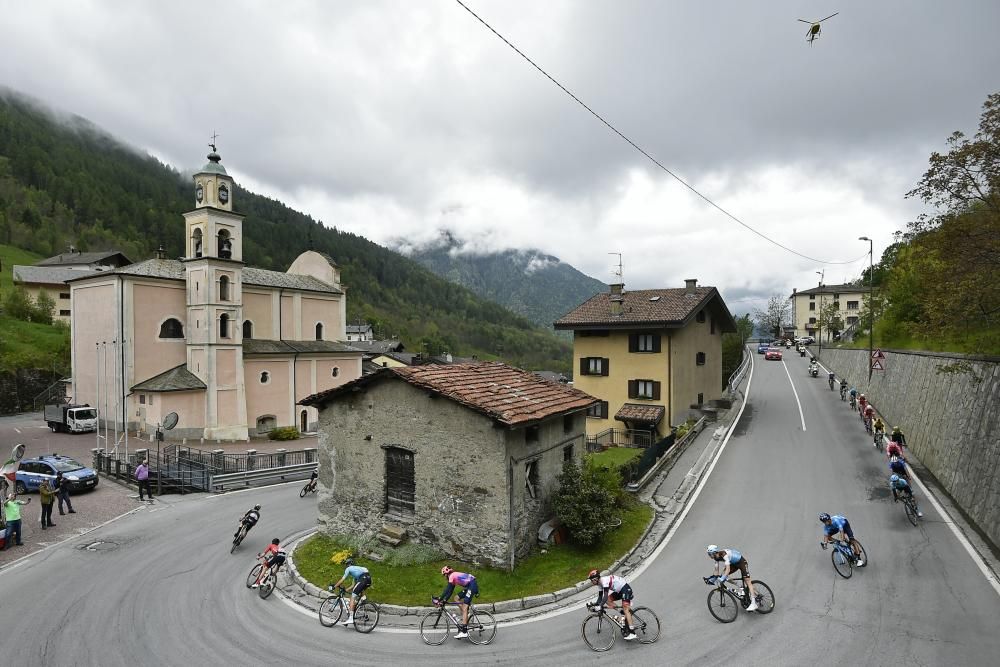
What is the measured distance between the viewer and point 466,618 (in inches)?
432

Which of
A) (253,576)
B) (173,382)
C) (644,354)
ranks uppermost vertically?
(644,354)

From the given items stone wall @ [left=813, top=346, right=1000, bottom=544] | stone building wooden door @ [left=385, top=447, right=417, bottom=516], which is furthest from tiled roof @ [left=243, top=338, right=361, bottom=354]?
stone wall @ [left=813, top=346, right=1000, bottom=544]

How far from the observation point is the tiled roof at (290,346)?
1693 inches

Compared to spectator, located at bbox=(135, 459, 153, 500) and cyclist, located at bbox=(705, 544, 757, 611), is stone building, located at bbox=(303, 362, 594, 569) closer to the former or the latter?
cyclist, located at bbox=(705, 544, 757, 611)

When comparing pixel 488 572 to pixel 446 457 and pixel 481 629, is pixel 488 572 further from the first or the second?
pixel 446 457

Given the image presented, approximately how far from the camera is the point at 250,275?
4647cm

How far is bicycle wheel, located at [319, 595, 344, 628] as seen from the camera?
469 inches

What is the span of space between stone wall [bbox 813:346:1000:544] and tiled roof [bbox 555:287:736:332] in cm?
1147

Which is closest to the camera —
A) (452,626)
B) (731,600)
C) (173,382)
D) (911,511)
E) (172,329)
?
(452,626)

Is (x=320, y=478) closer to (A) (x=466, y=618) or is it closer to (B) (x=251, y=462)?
(A) (x=466, y=618)

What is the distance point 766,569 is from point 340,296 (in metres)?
46.5

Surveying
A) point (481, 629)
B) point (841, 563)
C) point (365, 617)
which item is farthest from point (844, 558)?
point (365, 617)

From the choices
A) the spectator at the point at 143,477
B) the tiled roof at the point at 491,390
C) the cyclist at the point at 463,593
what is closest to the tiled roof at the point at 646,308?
the tiled roof at the point at 491,390

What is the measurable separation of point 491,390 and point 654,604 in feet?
22.6
